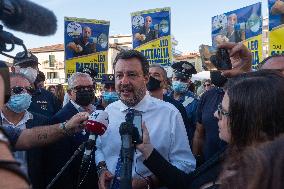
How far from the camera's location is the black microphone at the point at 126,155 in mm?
1973

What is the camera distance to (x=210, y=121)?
3.84 m

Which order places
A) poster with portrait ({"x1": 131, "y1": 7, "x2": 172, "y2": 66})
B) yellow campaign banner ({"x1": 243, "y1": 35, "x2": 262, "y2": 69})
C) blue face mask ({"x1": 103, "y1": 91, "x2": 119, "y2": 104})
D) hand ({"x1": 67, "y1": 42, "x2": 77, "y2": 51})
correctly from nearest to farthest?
1. blue face mask ({"x1": 103, "y1": 91, "x2": 119, "y2": 104})
2. yellow campaign banner ({"x1": 243, "y1": 35, "x2": 262, "y2": 69})
3. hand ({"x1": 67, "y1": 42, "x2": 77, "y2": 51})
4. poster with portrait ({"x1": 131, "y1": 7, "x2": 172, "y2": 66})

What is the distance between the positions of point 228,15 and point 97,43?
292 centimetres

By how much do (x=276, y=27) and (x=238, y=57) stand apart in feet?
14.1

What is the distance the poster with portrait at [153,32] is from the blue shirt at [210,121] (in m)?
5.71

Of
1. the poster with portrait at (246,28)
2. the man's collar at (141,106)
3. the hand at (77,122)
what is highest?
the poster with portrait at (246,28)

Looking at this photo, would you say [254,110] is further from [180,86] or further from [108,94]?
[180,86]

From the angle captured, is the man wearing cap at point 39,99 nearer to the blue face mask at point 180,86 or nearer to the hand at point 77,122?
the blue face mask at point 180,86

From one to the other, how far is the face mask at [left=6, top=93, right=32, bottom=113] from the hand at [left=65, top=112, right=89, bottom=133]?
3.98ft

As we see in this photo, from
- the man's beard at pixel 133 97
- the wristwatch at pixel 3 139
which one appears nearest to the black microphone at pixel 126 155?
Answer: the wristwatch at pixel 3 139

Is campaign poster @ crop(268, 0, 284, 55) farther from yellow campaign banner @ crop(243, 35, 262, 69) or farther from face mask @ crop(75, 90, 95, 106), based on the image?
face mask @ crop(75, 90, 95, 106)

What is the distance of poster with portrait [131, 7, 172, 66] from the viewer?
379 inches

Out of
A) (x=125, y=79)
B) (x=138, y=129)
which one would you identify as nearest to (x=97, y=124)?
(x=138, y=129)

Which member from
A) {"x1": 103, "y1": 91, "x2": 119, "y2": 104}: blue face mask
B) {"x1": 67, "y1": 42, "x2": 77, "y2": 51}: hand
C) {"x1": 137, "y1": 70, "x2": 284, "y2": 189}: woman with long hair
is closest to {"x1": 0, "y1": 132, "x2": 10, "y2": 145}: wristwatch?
{"x1": 137, "y1": 70, "x2": 284, "y2": 189}: woman with long hair
